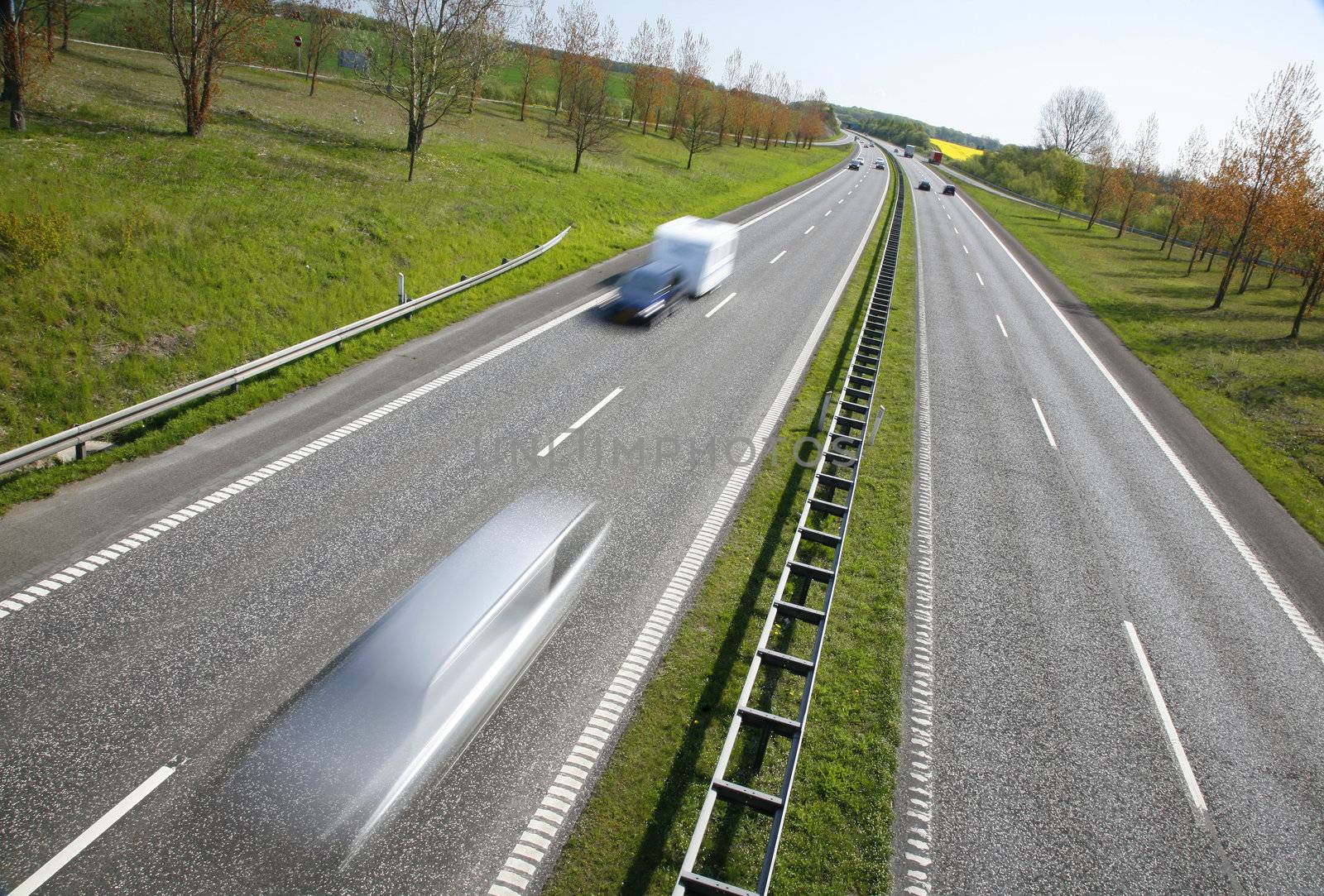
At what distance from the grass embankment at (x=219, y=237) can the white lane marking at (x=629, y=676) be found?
790 centimetres

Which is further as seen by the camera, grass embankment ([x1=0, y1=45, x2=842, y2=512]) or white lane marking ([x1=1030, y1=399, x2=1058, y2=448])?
white lane marking ([x1=1030, y1=399, x2=1058, y2=448])

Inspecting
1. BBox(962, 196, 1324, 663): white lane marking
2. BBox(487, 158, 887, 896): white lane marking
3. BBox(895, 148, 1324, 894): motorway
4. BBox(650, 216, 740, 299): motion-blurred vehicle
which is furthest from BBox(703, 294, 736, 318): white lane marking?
BBox(962, 196, 1324, 663): white lane marking

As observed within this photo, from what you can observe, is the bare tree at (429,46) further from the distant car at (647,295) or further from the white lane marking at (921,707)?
the white lane marking at (921,707)

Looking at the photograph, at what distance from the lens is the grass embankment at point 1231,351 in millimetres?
15523

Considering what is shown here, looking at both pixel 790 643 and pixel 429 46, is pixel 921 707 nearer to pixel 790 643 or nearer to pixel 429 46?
pixel 790 643

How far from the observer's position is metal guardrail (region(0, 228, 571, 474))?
29.2ft

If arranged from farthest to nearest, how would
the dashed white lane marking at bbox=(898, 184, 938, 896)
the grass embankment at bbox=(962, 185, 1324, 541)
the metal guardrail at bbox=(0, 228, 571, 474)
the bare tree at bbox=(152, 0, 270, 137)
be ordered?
the bare tree at bbox=(152, 0, 270, 137) < the grass embankment at bbox=(962, 185, 1324, 541) < the metal guardrail at bbox=(0, 228, 571, 474) < the dashed white lane marking at bbox=(898, 184, 938, 896)

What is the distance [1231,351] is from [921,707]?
24664 mm

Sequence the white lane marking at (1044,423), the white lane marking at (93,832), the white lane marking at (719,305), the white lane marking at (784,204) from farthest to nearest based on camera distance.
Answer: the white lane marking at (784,204) → the white lane marking at (719,305) → the white lane marking at (1044,423) → the white lane marking at (93,832)

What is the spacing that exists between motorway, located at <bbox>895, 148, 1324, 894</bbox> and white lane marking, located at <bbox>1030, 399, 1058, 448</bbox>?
0.25 ft

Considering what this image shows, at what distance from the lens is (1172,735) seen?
7383mm

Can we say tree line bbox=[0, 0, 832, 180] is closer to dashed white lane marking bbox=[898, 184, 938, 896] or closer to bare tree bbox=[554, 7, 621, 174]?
bare tree bbox=[554, 7, 621, 174]

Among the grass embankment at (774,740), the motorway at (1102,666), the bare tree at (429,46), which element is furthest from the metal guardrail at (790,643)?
the bare tree at (429,46)

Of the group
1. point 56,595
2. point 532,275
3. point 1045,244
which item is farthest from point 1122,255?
point 56,595
